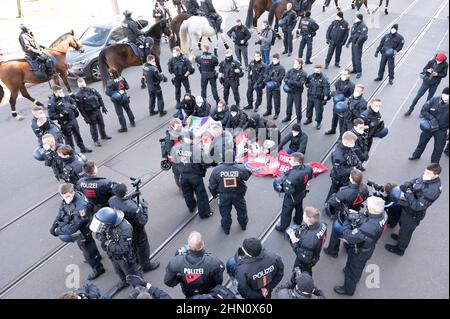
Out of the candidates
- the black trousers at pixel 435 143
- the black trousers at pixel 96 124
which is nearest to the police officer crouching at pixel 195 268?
the black trousers at pixel 96 124

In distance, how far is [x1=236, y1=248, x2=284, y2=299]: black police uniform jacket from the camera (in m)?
4.55

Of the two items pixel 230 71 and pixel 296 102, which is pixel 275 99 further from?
pixel 230 71

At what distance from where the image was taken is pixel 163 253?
22.4ft

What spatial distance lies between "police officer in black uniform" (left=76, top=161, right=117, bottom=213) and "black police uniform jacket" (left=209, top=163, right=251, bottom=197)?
1.74 metres

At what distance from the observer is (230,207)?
267 inches

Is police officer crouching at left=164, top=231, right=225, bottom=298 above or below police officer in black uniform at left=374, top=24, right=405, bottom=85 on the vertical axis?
below

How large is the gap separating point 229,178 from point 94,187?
7.49ft

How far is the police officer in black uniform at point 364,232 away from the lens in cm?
496

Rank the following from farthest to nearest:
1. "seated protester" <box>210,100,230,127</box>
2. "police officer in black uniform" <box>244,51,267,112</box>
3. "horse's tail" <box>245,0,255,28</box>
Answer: "horse's tail" <box>245,0,255,28</box>
"police officer in black uniform" <box>244,51,267,112</box>
"seated protester" <box>210,100,230,127</box>

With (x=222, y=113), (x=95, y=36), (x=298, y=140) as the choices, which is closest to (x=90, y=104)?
(x=222, y=113)

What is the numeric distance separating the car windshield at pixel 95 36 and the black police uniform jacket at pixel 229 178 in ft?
30.2

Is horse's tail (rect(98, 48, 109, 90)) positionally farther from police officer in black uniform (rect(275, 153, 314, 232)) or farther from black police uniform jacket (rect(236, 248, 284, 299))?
black police uniform jacket (rect(236, 248, 284, 299))

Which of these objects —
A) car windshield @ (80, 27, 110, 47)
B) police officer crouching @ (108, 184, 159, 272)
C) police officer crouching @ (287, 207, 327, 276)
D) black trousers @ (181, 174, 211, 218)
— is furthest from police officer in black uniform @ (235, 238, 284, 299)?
car windshield @ (80, 27, 110, 47)

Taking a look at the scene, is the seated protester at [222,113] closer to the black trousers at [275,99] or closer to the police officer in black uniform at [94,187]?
the black trousers at [275,99]
